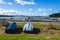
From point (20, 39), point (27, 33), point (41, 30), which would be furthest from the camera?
point (41, 30)

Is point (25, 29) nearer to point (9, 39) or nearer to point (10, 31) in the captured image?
point (10, 31)

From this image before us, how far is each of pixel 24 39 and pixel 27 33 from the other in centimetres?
516

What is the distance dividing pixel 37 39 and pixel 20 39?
214cm

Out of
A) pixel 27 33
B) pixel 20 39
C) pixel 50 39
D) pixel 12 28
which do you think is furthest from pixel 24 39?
pixel 12 28

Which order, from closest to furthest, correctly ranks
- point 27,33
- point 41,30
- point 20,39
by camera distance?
point 20,39 < point 27,33 < point 41,30

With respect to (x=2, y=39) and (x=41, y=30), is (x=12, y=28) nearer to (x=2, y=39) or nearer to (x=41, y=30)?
(x=41, y=30)

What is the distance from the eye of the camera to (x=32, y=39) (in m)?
19.6

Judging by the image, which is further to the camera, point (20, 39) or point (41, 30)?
point (41, 30)

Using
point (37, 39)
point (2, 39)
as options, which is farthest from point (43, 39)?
point (2, 39)

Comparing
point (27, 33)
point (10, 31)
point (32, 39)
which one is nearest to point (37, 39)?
point (32, 39)

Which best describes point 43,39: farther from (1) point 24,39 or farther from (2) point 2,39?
(2) point 2,39

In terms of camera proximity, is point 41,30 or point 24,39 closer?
point 24,39

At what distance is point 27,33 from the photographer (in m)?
24.8

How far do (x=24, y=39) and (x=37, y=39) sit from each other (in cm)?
164
